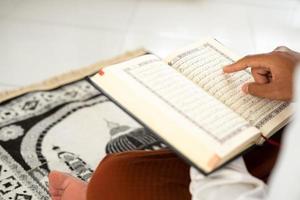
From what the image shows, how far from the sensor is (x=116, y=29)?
1.73 meters

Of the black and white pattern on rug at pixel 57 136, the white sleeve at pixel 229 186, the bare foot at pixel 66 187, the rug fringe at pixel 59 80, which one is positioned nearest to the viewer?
the white sleeve at pixel 229 186

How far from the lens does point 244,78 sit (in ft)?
2.39

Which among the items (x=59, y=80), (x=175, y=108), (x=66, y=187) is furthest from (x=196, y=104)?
(x=59, y=80)

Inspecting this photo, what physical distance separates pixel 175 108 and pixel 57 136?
0.69 m

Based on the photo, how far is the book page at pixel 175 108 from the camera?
1.85 ft

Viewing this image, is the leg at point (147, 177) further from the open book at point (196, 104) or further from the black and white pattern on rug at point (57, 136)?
the black and white pattern on rug at point (57, 136)

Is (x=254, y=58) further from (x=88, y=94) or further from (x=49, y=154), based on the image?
(x=88, y=94)

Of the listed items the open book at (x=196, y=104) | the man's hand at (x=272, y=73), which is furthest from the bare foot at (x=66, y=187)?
the man's hand at (x=272, y=73)

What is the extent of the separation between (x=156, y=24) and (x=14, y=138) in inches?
32.8

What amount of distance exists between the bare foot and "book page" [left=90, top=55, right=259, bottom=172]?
304mm

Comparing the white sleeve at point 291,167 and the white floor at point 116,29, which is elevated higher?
the white sleeve at point 291,167

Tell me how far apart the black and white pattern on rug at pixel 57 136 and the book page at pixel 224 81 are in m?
0.50

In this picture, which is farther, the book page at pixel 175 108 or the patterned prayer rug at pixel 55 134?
the patterned prayer rug at pixel 55 134

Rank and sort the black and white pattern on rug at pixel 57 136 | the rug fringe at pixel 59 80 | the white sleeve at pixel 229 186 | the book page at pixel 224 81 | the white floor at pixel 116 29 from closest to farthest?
1. the white sleeve at pixel 229 186
2. the book page at pixel 224 81
3. the black and white pattern on rug at pixel 57 136
4. the rug fringe at pixel 59 80
5. the white floor at pixel 116 29
